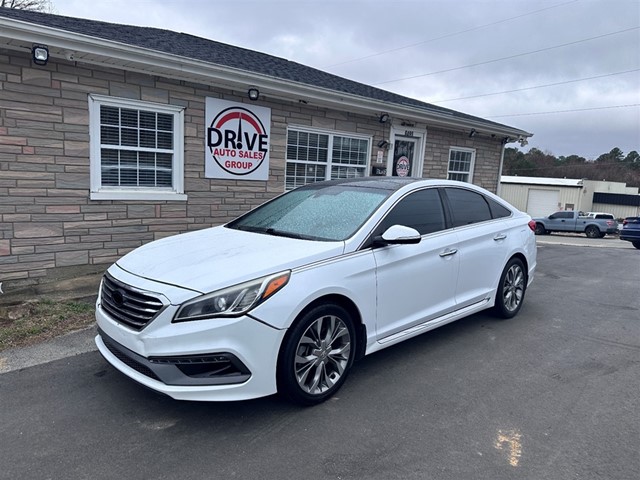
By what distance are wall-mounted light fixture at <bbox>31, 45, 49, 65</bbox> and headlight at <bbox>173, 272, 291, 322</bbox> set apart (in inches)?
160

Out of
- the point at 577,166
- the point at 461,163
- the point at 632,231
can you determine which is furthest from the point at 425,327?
the point at 577,166

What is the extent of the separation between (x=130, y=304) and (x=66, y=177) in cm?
345

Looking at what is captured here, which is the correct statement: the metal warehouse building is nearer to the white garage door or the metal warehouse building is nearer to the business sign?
the white garage door

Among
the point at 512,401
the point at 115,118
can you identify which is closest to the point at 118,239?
the point at 115,118

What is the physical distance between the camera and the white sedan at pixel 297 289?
2.85 meters

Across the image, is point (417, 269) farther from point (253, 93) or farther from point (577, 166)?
point (577, 166)

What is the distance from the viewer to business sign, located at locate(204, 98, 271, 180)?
6.92 metres

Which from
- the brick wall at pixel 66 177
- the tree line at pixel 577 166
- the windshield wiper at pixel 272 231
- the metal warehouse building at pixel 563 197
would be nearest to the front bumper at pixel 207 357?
the windshield wiper at pixel 272 231

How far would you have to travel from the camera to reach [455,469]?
264cm

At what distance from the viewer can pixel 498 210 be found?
17.5 feet

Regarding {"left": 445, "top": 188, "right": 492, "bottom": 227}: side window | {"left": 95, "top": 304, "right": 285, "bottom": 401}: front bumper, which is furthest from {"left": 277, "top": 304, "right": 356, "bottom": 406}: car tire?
{"left": 445, "top": 188, "right": 492, "bottom": 227}: side window

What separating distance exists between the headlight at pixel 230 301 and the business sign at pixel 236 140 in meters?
4.42

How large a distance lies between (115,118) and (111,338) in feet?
12.8

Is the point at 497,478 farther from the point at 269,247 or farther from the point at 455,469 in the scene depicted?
the point at 269,247
